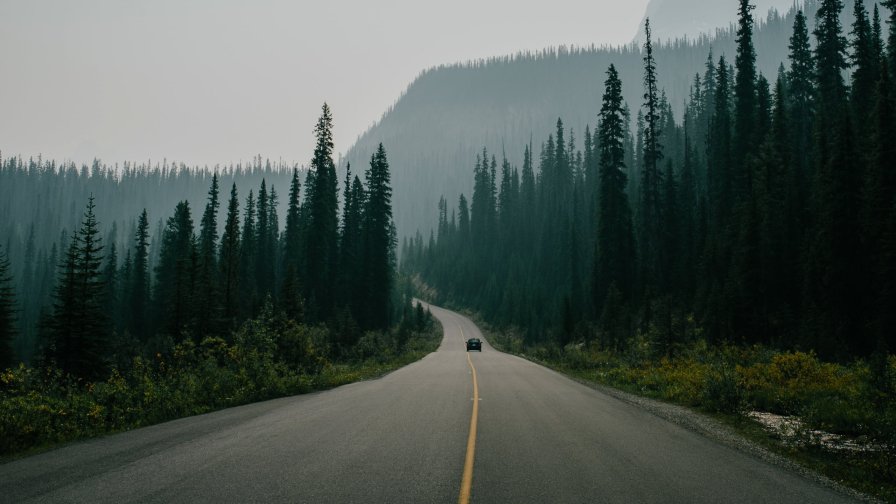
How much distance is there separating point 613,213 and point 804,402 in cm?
3916

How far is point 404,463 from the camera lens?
22.8ft

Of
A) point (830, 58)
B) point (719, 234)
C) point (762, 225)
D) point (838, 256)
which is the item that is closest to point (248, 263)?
point (719, 234)

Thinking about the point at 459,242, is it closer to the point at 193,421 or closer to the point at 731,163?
the point at 731,163

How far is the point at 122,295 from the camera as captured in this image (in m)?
85.6

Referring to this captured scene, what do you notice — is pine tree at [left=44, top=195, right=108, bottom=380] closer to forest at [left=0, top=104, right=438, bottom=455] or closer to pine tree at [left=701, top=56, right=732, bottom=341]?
forest at [left=0, top=104, right=438, bottom=455]

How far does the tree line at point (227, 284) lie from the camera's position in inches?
1293

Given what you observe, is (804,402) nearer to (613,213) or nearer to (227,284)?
(613,213)

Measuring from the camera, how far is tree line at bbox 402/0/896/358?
29141mm

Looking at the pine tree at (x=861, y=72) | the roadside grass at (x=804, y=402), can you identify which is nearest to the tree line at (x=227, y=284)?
the roadside grass at (x=804, y=402)

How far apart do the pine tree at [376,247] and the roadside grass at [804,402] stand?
41.7 meters

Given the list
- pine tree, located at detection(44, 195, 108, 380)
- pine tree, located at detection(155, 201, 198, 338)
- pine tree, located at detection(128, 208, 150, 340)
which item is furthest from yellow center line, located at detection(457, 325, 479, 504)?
pine tree, located at detection(128, 208, 150, 340)

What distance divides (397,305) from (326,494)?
318 feet

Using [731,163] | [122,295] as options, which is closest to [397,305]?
[122,295]

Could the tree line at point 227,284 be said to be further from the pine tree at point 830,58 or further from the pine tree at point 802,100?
the pine tree at point 830,58
